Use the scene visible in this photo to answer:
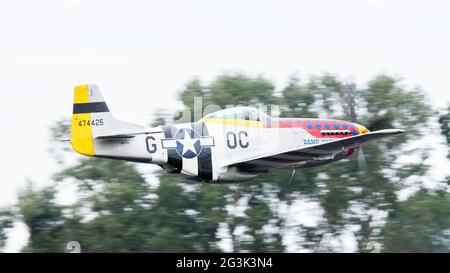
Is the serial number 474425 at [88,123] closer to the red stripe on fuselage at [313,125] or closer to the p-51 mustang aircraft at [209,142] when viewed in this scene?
the p-51 mustang aircraft at [209,142]

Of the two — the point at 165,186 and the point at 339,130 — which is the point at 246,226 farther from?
the point at 339,130

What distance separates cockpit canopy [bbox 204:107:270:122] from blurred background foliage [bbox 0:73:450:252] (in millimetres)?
15478

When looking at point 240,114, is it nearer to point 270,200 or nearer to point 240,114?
point 240,114

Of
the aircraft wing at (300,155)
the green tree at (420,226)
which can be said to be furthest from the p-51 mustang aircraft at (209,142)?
the green tree at (420,226)

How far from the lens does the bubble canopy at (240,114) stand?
933 inches

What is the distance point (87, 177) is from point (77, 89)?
19.4 meters

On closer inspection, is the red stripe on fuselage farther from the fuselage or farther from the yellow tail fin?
the yellow tail fin

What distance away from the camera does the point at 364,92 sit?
4253cm

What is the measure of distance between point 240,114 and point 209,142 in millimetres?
1037

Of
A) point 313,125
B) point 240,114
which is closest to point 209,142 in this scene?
point 240,114

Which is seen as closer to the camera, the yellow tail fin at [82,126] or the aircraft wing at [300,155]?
the aircraft wing at [300,155]

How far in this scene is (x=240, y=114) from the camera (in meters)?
23.8

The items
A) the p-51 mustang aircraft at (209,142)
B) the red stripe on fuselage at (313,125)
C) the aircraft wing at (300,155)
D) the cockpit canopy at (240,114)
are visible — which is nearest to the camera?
the aircraft wing at (300,155)

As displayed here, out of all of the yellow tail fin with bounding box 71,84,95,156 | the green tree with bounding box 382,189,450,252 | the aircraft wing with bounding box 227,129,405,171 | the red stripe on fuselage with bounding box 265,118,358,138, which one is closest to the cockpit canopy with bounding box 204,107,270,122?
the red stripe on fuselage with bounding box 265,118,358,138
